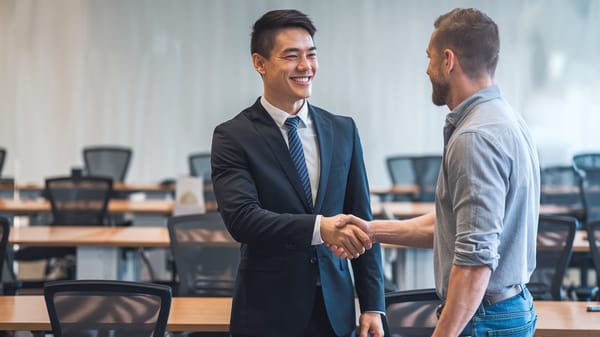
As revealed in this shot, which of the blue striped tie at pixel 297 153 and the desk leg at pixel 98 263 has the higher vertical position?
the blue striped tie at pixel 297 153

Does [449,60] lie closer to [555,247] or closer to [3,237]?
[555,247]

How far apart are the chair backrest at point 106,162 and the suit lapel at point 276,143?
703 cm

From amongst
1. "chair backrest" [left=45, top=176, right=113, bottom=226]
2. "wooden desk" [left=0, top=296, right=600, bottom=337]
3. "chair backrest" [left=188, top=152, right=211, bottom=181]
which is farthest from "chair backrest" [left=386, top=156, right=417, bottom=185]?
"wooden desk" [left=0, top=296, right=600, bottom=337]

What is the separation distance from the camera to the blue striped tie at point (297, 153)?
2648mm

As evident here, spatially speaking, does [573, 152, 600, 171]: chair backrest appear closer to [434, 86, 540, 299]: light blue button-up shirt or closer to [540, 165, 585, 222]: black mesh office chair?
[540, 165, 585, 222]: black mesh office chair

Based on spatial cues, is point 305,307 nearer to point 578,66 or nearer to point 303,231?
point 303,231

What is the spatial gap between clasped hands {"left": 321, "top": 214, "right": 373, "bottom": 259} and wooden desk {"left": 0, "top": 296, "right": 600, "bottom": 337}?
1.00m

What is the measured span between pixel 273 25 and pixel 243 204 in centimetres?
55

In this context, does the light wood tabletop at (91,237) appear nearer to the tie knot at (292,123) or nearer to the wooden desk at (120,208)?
the wooden desk at (120,208)

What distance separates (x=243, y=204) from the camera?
8.41 ft

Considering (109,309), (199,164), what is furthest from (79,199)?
(109,309)

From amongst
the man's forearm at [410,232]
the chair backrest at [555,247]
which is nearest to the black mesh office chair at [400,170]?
the chair backrest at [555,247]

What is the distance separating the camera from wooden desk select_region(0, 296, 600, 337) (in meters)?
3.32

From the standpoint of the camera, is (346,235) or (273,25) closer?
(346,235)
